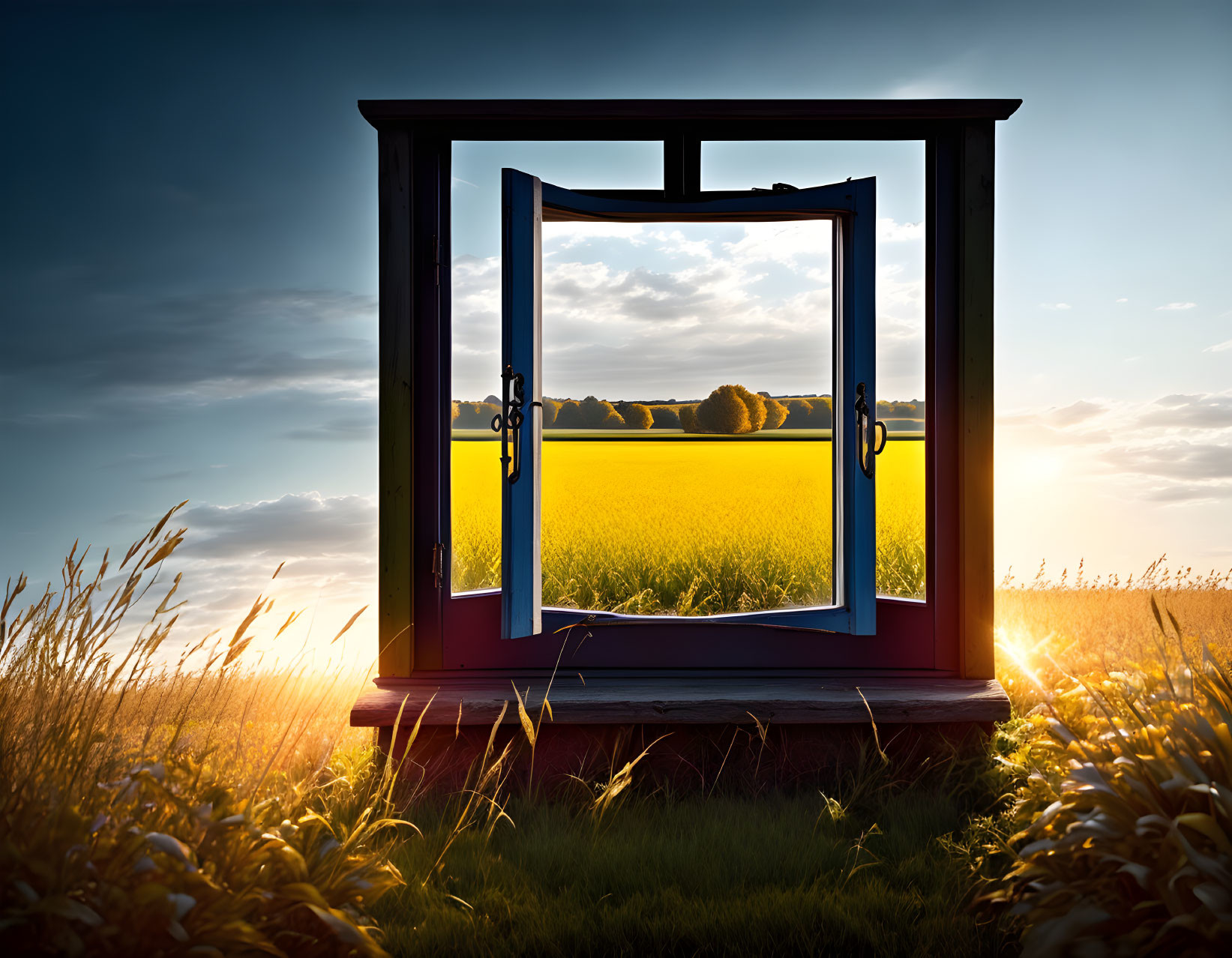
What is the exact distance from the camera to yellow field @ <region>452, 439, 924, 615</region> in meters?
3.32

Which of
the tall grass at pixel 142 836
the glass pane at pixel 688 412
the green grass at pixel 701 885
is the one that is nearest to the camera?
the tall grass at pixel 142 836

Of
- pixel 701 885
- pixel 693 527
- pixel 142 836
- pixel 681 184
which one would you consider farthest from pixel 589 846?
pixel 681 184

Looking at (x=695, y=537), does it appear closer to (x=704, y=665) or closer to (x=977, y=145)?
(x=704, y=665)

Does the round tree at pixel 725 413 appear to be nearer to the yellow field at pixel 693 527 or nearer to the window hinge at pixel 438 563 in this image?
the yellow field at pixel 693 527

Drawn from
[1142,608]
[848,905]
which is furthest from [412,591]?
[1142,608]

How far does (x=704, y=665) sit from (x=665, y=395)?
1121 mm

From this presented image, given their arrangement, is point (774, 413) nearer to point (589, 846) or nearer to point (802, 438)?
point (802, 438)

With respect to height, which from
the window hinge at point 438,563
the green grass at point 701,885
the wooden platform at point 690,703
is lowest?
the green grass at point 701,885

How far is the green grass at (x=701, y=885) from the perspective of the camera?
5.88 feet

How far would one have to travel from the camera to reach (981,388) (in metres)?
3.07

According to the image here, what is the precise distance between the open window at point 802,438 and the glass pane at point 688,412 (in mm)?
39

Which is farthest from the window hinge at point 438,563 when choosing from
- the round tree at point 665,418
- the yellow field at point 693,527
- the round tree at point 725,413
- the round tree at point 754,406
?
the round tree at point 754,406

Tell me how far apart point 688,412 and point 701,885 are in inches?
74.5

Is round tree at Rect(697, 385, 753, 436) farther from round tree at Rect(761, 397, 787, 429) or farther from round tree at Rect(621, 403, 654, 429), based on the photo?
round tree at Rect(621, 403, 654, 429)
